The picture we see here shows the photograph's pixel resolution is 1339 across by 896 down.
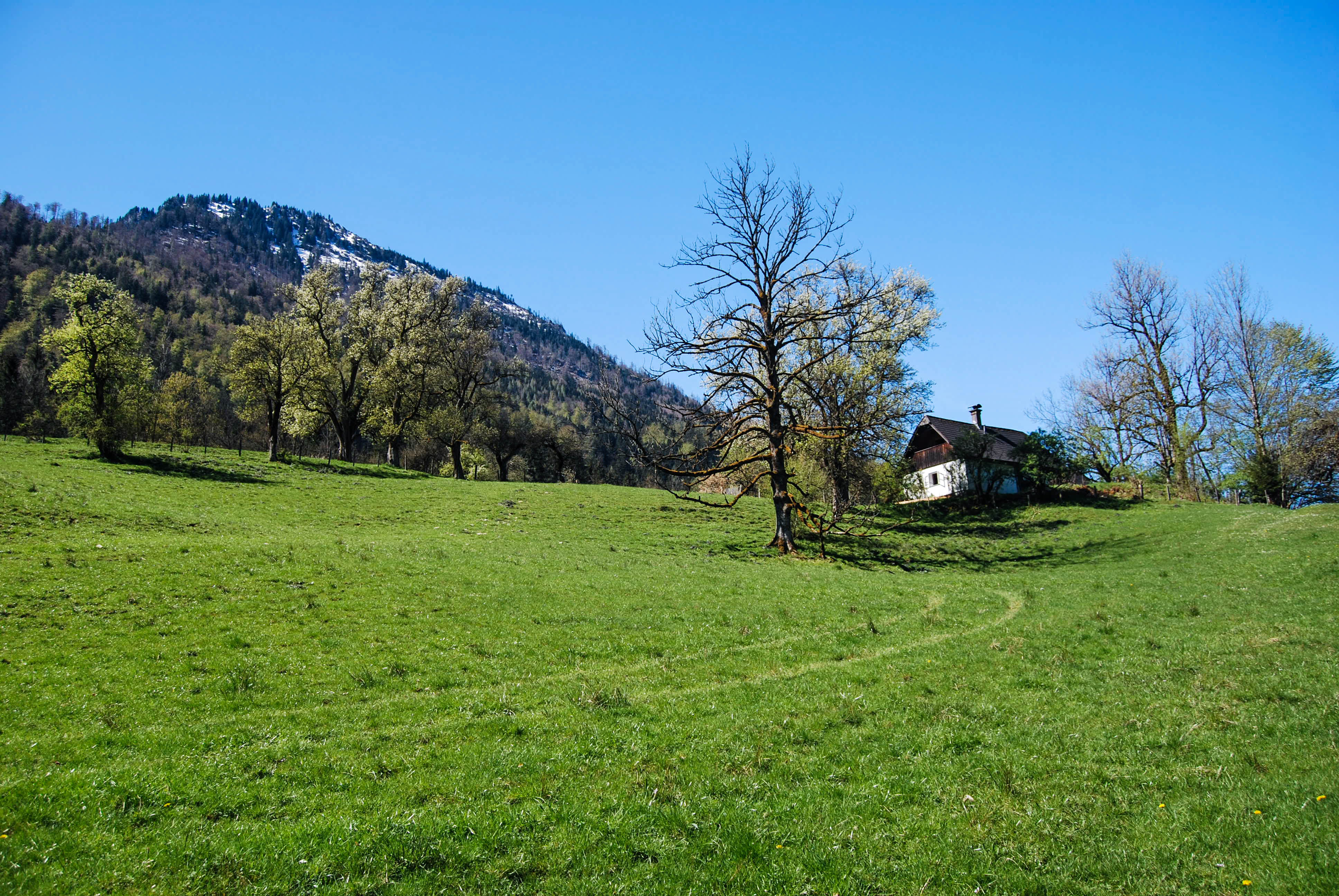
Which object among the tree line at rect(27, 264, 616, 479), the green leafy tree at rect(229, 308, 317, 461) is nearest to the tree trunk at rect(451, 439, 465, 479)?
the tree line at rect(27, 264, 616, 479)

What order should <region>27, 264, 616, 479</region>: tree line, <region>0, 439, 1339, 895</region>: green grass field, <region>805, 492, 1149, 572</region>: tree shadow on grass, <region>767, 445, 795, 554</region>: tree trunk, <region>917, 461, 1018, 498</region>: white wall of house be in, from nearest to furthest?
<region>0, 439, 1339, 895</region>: green grass field < <region>767, 445, 795, 554</region>: tree trunk < <region>805, 492, 1149, 572</region>: tree shadow on grass < <region>27, 264, 616, 479</region>: tree line < <region>917, 461, 1018, 498</region>: white wall of house

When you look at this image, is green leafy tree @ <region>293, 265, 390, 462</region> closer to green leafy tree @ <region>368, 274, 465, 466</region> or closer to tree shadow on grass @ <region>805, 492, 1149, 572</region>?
green leafy tree @ <region>368, 274, 465, 466</region>

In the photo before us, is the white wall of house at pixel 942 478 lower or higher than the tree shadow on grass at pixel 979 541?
higher

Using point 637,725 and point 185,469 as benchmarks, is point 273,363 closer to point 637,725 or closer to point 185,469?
point 185,469

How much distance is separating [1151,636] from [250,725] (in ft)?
69.7

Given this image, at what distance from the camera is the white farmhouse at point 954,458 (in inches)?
Answer: 2271

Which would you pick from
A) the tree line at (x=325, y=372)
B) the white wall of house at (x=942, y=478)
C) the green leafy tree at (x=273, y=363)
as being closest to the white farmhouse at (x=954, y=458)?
the white wall of house at (x=942, y=478)

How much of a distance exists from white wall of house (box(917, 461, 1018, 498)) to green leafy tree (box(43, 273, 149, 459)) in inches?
2537

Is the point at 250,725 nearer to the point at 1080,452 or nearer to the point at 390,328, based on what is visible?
the point at 390,328

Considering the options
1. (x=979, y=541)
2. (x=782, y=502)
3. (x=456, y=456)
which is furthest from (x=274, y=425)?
(x=979, y=541)

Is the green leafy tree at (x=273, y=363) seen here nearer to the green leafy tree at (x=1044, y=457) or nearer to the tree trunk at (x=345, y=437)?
the tree trunk at (x=345, y=437)

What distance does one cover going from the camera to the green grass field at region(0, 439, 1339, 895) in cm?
684

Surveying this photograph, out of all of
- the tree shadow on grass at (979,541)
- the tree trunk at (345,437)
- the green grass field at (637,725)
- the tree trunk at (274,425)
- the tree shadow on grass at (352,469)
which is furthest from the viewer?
the tree trunk at (345,437)

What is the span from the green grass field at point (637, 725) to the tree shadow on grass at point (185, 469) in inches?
597
